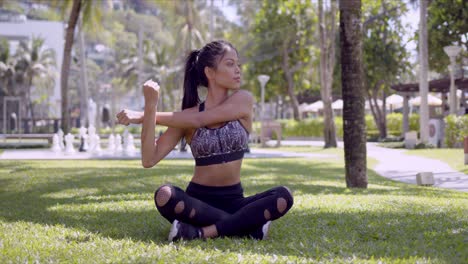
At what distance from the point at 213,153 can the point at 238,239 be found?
66cm

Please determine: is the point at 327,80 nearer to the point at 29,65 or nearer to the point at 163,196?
the point at 163,196

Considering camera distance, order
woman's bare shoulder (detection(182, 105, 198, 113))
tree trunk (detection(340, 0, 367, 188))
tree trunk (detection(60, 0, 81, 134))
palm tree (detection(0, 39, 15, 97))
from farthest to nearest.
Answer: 1. palm tree (detection(0, 39, 15, 97))
2. tree trunk (detection(60, 0, 81, 134))
3. tree trunk (detection(340, 0, 367, 188))
4. woman's bare shoulder (detection(182, 105, 198, 113))

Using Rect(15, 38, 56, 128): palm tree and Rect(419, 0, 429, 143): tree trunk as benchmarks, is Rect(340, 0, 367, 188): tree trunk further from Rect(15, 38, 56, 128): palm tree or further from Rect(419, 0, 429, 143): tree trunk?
Rect(15, 38, 56, 128): palm tree

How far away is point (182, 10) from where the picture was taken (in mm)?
42094

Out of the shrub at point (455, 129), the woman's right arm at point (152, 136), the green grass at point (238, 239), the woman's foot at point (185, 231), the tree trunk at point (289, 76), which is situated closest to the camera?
the green grass at point (238, 239)

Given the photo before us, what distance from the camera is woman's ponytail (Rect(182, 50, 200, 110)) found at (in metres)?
5.68

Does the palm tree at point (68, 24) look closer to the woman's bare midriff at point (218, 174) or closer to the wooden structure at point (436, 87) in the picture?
the wooden structure at point (436, 87)

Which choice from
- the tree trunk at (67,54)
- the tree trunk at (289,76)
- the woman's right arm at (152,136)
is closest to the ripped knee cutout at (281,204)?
the woman's right arm at (152,136)

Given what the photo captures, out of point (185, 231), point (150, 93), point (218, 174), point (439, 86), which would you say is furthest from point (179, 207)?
point (439, 86)

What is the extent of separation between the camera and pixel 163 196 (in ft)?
16.6

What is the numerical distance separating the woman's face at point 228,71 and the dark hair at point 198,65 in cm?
3

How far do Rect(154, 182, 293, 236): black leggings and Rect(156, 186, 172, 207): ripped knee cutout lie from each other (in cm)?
2

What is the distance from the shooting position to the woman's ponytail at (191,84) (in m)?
5.68

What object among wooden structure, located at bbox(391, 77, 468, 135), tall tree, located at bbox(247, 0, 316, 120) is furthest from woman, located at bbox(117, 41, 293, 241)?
tall tree, located at bbox(247, 0, 316, 120)
